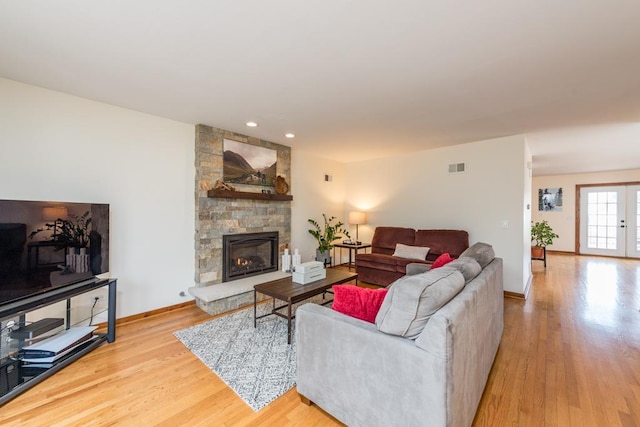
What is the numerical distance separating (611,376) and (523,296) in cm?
198

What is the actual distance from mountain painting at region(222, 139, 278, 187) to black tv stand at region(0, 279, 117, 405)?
2.02m

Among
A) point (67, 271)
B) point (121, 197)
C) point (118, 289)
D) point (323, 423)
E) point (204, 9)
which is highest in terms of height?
A: point (204, 9)

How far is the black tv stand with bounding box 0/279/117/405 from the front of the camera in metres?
1.89

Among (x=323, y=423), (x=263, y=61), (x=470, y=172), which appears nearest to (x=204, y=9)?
(x=263, y=61)

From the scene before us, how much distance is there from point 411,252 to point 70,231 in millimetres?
4286

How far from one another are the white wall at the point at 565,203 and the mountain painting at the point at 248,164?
27.1ft

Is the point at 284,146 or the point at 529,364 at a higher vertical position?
the point at 284,146

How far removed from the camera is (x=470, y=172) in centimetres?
445

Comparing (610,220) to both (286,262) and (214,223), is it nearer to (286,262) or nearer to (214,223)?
(286,262)

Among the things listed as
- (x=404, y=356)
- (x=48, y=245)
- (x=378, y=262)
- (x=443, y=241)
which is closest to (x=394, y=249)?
(x=378, y=262)

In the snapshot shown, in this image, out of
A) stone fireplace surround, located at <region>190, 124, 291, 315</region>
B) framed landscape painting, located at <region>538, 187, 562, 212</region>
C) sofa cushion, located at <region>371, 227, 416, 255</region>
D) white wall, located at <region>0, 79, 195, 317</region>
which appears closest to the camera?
white wall, located at <region>0, 79, 195, 317</region>

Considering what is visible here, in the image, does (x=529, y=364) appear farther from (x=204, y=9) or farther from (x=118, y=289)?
(x=118, y=289)

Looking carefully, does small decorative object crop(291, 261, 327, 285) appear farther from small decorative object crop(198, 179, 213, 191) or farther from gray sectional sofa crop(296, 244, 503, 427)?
small decorative object crop(198, 179, 213, 191)

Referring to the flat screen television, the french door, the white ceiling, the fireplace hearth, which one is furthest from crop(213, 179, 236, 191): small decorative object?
the french door
